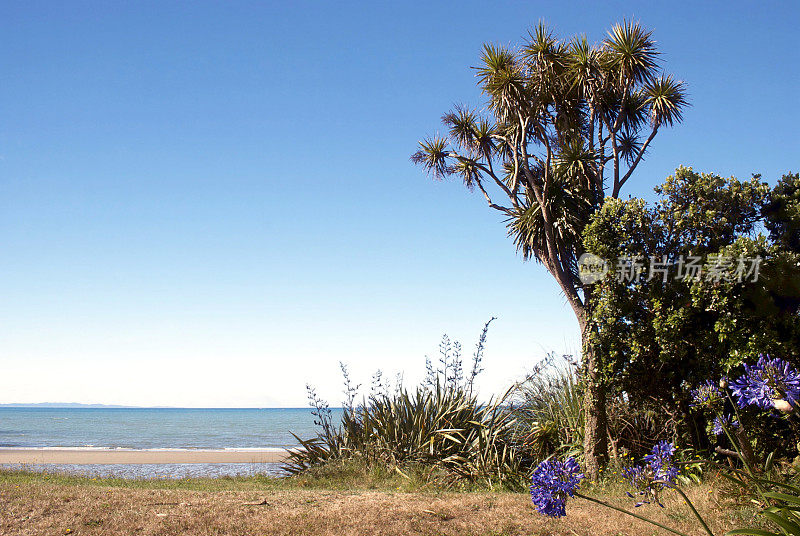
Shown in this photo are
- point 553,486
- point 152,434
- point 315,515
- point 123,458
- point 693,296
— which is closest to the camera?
point 553,486

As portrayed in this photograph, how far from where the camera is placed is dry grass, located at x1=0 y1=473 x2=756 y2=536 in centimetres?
519

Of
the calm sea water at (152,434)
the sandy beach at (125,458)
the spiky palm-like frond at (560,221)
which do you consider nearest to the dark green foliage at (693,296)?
the spiky palm-like frond at (560,221)

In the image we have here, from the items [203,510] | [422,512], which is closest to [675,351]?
[422,512]

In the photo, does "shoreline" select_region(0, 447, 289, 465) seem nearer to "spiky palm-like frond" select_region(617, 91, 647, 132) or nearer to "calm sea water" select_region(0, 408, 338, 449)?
"calm sea water" select_region(0, 408, 338, 449)

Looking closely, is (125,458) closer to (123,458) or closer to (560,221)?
(123,458)

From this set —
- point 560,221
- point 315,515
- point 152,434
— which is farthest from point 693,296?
point 152,434

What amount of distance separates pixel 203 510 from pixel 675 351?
622cm

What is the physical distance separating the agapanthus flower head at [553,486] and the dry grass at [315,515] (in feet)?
7.76

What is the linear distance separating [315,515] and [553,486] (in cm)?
371

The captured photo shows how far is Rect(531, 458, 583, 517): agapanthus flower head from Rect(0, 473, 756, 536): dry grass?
2366mm

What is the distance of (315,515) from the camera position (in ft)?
18.8

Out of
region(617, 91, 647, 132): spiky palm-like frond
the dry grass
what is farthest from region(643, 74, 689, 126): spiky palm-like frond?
the dry grass

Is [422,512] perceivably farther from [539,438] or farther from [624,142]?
[624,142]

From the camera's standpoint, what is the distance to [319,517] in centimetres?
566
